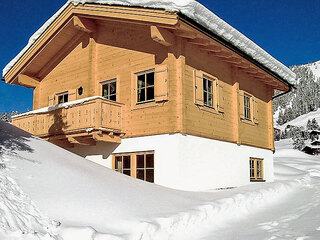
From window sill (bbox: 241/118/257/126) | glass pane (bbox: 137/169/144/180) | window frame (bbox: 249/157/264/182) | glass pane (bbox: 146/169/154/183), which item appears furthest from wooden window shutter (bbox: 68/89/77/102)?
window frame (bbox: 249/157/264/182)

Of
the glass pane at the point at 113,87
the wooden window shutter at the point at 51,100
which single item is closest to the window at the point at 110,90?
the glass pane at the point at 113,87

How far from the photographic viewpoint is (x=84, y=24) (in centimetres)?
1292

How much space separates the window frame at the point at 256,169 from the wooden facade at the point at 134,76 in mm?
945

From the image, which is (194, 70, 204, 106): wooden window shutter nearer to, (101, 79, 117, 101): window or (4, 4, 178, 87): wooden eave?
(4, 4, 178, 87): wooden eave

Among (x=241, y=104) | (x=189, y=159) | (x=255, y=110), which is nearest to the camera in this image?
(x=189, y=159)

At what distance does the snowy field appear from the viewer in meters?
4.94

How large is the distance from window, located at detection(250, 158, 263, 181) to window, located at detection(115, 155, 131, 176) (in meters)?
6.09

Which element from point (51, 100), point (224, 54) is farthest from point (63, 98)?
point (224, 54)

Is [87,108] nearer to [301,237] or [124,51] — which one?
[124,51]

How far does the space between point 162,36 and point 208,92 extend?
3.18 metres

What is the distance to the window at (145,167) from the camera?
434 inches

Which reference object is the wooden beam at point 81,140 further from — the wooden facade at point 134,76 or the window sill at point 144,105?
the window sill at point 144,105

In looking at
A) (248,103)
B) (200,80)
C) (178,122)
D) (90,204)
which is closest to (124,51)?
(200,80)

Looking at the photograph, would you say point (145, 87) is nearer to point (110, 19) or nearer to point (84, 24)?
point (110, 19)
